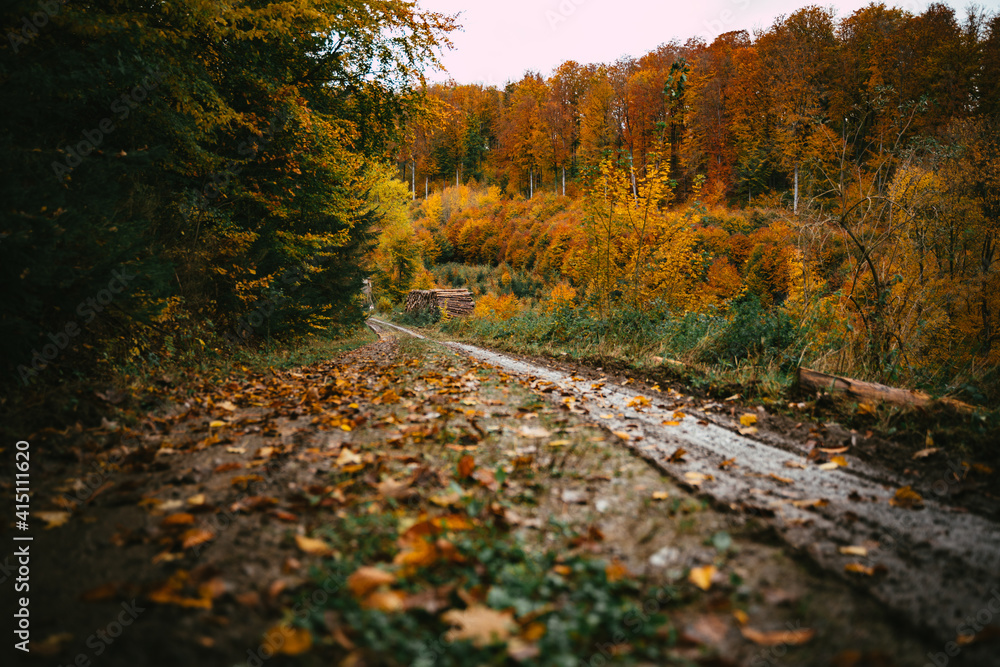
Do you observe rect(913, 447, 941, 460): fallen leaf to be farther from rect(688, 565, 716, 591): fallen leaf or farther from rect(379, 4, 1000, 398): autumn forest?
rect(688, 565, 716, 591): fallen leaf

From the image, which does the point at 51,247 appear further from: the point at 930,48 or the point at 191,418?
the point at 930,48

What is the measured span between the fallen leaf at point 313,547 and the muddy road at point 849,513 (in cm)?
207

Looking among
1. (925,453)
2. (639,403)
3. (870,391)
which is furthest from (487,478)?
(870,391)

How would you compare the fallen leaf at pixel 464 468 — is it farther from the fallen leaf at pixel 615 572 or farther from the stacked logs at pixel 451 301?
the stacked logs at pixel 451 301

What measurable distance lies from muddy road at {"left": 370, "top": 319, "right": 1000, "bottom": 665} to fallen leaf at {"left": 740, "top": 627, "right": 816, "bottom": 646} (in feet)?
1.34

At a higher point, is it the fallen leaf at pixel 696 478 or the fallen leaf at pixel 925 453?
the fallen leaf at pixel 696 478

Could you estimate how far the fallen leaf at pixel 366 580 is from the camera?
1626mm

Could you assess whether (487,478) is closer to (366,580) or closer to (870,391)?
(366,580)

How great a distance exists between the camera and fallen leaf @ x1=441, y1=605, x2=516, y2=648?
1.48 meters

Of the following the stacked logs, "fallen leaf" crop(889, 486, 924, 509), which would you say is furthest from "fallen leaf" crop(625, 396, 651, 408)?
the stacked logs

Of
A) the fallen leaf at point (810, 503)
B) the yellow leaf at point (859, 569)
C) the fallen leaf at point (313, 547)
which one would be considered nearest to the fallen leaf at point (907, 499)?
the fallen leaf at point (810, 503)

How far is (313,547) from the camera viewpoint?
1.90 metres

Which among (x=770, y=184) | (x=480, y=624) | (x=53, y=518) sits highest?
(x=770, y=184)

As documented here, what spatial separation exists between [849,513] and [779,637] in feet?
4.39
